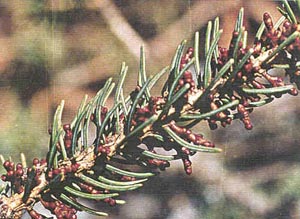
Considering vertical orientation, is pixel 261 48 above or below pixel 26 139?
above

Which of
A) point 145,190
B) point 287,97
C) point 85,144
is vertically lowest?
point 145,190

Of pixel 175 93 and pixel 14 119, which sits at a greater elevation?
pixel 175 93

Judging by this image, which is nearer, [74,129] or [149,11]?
[74,129]

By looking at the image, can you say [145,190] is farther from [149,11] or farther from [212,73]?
[212,73]

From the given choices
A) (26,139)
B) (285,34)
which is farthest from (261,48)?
(26,139)

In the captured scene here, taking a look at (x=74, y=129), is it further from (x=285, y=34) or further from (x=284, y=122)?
(x=284, y=122)

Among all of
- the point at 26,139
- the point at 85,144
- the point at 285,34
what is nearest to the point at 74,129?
the point at 85,144
